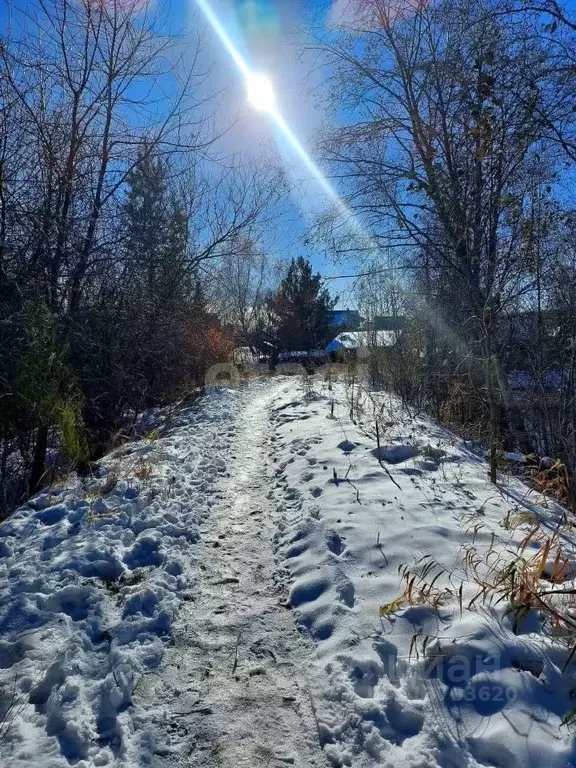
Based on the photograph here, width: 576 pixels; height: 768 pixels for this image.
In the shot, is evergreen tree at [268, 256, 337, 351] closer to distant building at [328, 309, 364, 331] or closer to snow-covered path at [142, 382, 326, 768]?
distant building at [328, 309, 364, 331]

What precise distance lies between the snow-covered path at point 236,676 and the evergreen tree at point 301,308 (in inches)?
890

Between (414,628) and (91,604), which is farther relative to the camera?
(91,604)

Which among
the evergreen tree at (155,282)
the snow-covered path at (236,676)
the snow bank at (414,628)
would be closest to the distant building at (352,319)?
the evergreen tree at (155,282)

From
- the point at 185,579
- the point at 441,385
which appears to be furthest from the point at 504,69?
the point at 441,385

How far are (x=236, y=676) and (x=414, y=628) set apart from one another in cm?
101

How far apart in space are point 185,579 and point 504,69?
5.27 metres

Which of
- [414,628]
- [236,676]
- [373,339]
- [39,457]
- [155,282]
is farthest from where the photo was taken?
[373,339]

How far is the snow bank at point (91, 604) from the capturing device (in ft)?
6.84

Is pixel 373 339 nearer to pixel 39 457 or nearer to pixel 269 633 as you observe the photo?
pixel 39 457

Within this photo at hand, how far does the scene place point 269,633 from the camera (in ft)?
9.38

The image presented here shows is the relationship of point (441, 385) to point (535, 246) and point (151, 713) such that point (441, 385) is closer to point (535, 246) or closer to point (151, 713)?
point (535, 246)

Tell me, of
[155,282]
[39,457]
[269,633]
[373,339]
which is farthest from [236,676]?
[373,339]

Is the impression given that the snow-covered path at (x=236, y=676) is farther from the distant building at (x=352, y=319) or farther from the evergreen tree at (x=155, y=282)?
the distant building at (x=352, y=319)

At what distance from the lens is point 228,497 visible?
16.4ft
